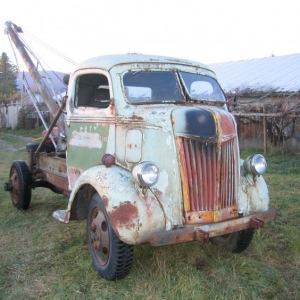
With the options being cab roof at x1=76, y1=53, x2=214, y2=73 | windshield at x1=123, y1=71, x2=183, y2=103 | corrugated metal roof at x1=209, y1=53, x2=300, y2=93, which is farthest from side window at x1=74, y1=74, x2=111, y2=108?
corrugated metal roof at x1=209, y1=53, x2=300, y2=93

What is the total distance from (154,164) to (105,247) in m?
1.01

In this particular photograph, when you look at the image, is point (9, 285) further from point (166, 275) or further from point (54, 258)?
point (166, 275)

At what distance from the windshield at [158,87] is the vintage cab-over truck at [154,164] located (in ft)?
0.04

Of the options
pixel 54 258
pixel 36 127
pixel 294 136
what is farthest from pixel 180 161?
pixel 36 127

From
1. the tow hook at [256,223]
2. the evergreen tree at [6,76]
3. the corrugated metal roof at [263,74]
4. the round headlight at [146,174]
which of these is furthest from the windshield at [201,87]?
the evergreen tree at [6,76]

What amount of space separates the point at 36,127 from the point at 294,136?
59.3 feet

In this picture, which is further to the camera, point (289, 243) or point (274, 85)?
point (274, 85)

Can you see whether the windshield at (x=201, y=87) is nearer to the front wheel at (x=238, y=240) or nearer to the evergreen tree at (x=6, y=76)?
the front wheel at (x=238, y=240)

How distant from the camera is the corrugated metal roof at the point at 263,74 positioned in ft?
49.6

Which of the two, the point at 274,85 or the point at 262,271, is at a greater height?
the point at 274,85

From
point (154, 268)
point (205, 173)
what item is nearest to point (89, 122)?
point (205, 173)

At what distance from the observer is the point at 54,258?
4.57 metres

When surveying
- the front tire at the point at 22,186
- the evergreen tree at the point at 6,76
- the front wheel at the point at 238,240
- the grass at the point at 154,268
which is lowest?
the grass at the point at 154,268

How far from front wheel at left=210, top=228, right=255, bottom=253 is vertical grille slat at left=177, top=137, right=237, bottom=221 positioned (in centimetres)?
71
